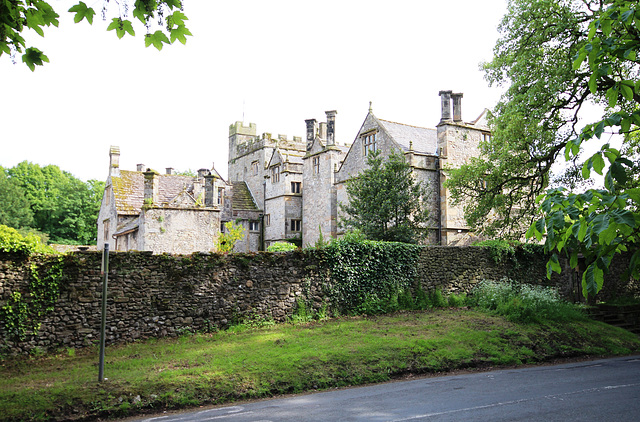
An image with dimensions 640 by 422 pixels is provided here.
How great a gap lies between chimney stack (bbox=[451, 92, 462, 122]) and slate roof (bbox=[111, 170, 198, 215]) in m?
18.2

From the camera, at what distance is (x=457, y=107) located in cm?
3002

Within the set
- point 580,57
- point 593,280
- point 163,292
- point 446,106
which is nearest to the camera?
point 593,280

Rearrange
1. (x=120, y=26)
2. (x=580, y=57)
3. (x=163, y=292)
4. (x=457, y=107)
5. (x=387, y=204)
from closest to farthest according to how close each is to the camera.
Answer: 1. (x=580, y=57)
2. (x=120, y=26)
3. (x=163, y=292)
4. (x=387, y=204)
5. (x=457, y=107)

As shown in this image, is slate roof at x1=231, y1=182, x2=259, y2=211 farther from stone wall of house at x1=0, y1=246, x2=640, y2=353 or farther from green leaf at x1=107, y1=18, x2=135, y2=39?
green leaf at x1=107, y1=18, x2=135, y2=39

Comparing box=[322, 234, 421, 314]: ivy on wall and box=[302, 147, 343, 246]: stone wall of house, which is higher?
box=[302, 147, 343, 246]: stone wall of house

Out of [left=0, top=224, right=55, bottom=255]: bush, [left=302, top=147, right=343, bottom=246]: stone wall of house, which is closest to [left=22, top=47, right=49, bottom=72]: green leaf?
[left=0, top=224, right=55, bottom=255]: bush

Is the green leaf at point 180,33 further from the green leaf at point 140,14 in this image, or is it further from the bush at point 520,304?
the bush at point 520,304

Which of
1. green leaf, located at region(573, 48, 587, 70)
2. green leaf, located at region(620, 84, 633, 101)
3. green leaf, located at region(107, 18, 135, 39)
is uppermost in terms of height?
green leaf, located at region(107, 18, 135, 39)

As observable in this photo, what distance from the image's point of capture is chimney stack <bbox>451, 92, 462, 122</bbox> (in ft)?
97.8

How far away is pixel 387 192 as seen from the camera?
2380 cm

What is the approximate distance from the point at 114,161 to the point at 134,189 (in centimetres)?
276

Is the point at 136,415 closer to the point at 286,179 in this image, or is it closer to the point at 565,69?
the point at 565,69

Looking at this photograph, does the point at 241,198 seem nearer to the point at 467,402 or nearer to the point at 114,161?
the point at 114,161

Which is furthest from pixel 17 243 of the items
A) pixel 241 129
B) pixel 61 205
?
pixel 61 205
